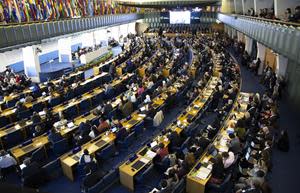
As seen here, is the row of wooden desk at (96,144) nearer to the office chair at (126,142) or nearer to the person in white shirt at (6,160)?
the office chair at (126,142)

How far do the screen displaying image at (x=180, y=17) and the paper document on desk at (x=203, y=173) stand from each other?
43.3m

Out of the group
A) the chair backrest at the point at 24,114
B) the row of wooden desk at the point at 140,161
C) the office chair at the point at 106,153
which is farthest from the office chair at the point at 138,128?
the chair backrest at the point at 24,114

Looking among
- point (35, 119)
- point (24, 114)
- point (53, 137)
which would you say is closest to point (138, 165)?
point (53, 137)

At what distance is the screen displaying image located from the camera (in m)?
48.6

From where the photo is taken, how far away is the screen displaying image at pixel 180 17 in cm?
4859

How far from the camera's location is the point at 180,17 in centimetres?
4894

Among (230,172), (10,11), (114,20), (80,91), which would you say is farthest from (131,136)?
(114,20)

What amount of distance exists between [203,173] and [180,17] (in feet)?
143

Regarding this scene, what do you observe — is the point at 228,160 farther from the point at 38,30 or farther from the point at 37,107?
the point at 38,30

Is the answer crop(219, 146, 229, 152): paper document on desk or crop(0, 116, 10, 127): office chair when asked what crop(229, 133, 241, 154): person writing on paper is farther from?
crop(0, 116, 10, 127): office chair

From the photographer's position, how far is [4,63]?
84.1 ft

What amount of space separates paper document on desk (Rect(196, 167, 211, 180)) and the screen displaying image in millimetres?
43257

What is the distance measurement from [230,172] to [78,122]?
7793 mm

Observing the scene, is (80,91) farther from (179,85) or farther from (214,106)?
(214,106)
